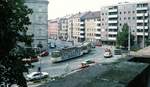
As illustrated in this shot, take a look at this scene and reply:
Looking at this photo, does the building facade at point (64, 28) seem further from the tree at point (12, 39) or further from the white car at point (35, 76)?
the tree at point (12, 39)

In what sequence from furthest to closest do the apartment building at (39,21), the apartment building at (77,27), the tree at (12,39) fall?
1. the apartment building at (77,27)
2. the apartment building at (39,21)
3. the tree at (12,39)

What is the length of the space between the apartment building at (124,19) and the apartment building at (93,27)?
15.7 ft

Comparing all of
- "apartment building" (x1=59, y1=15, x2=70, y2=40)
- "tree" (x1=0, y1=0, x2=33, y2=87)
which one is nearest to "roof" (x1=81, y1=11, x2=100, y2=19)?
"apartment building" (x1=59, y1=15, x2=70, y2=40)

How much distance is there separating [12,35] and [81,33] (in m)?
112

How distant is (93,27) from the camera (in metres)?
109

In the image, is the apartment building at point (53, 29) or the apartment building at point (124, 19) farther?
the apartment building at point (53, 29)

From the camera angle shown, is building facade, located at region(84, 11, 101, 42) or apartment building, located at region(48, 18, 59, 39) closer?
building facade, located at region(84, 11, 101, 42)

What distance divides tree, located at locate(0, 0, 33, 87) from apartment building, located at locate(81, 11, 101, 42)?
97.3 m

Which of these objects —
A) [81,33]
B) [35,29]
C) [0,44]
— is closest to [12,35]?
[0,44]

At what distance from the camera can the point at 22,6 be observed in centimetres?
728

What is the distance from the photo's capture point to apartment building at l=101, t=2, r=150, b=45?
8300cm

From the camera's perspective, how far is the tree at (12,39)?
6740 mm

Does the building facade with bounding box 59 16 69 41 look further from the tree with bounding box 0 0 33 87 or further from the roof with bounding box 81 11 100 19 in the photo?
the tree with bounding box 0 0 33 87

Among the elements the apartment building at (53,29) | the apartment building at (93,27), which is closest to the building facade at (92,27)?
the apartment building at (93,27)
